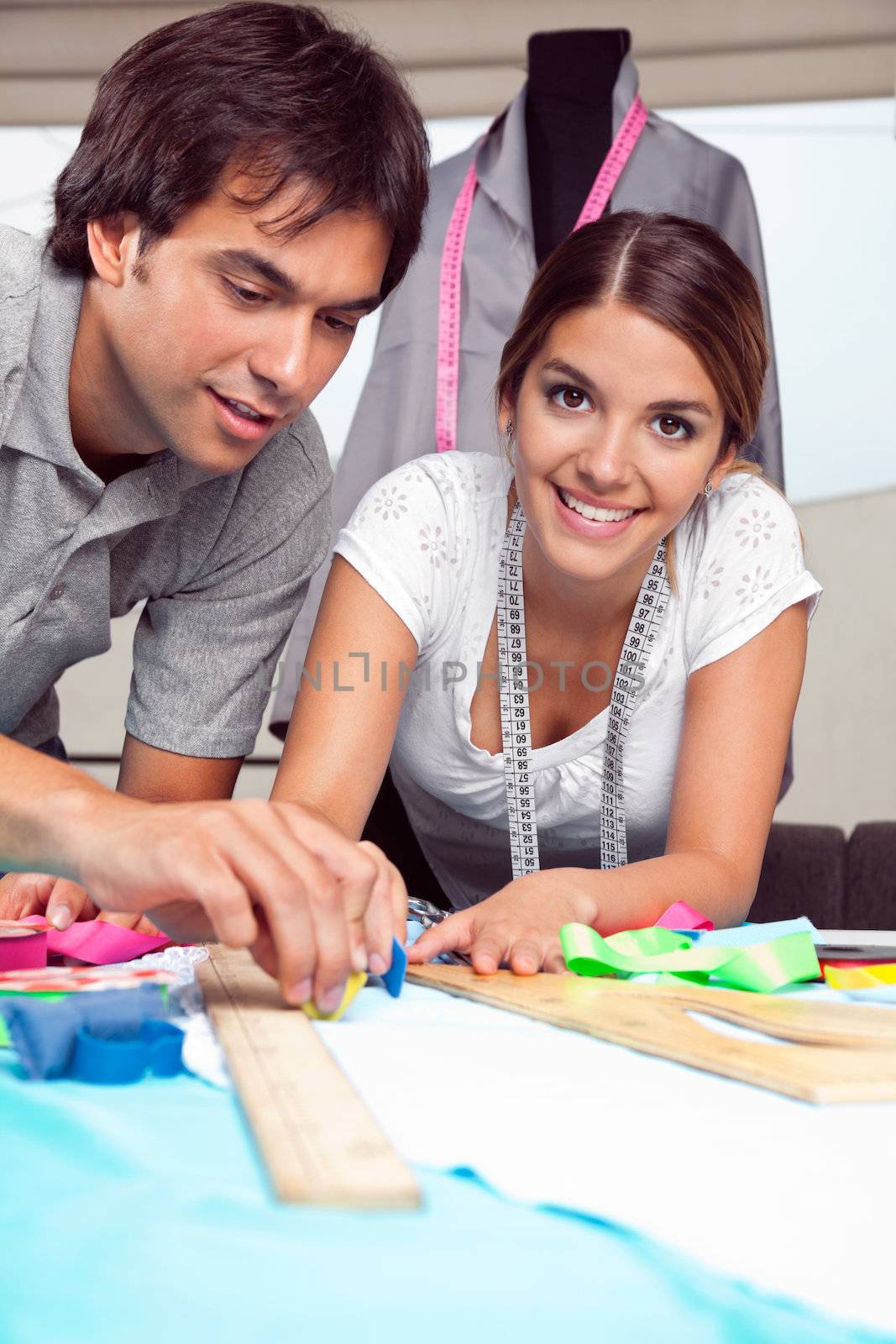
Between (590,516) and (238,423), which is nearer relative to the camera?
(238,423)

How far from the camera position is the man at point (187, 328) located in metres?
1.19

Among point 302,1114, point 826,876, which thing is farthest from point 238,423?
point 826,876

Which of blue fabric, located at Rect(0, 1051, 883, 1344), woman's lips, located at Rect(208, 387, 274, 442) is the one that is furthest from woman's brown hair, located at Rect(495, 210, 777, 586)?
A: blue fabric, located at Rect(0, 1051, 883, 1344)

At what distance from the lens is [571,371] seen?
146 centimetres

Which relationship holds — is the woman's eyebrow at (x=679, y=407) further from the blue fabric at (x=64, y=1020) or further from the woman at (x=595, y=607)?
the blue fabric at (x=64, y=1020)

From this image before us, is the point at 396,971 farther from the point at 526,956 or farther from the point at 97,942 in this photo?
→ the point at 97,942

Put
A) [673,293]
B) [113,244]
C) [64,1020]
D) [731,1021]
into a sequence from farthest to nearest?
[673,293] < [113,244] < [731,1021] < [64,1020]

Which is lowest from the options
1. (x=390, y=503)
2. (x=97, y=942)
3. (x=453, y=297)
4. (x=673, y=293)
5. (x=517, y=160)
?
(x=97, y=942)

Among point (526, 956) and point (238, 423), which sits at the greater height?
point (238, 423)

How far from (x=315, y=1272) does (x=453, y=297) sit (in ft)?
6.61

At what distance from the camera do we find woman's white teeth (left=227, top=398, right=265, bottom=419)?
1.26 metres

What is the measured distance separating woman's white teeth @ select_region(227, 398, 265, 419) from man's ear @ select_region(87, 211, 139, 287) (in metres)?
0.16

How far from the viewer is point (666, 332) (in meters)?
1.43

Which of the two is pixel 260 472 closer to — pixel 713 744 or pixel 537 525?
pixel 537 525
